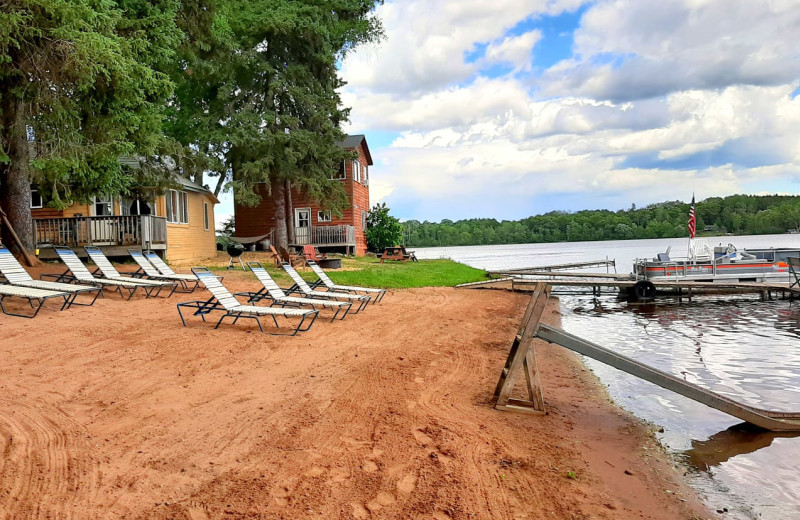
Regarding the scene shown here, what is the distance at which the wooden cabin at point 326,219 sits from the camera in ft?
104

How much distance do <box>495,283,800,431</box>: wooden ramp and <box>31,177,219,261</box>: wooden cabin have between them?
1684 cm

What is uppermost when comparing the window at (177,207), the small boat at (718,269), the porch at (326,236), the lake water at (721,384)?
the window at (177,207)

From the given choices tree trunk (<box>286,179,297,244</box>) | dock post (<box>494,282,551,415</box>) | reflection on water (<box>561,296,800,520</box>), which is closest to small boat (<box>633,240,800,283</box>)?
reflection on water (<box>561,296,800,520</box>)

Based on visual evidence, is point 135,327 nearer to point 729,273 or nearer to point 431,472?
point 431,472

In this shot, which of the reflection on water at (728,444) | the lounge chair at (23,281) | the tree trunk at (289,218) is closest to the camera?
the reflection on water at (728,444)

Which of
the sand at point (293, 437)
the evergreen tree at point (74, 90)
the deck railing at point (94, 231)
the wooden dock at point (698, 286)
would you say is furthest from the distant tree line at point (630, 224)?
the sand at point (293, 437)

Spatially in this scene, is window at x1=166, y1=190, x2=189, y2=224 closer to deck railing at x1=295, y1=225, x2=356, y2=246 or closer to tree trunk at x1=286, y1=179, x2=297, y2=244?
tree trunk at x1=286, y1=179, x2=297, y2=244

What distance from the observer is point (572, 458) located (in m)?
5.07

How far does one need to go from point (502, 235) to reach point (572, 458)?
134 m

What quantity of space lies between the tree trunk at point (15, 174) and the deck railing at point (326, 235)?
54.3 feet

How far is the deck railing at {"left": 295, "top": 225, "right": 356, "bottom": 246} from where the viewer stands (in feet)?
103

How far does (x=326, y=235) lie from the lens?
31.7 metres

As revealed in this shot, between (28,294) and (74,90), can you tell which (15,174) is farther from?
(28,294)

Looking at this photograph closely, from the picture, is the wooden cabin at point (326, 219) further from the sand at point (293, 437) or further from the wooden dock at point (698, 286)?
the sand at point (293, 437)
